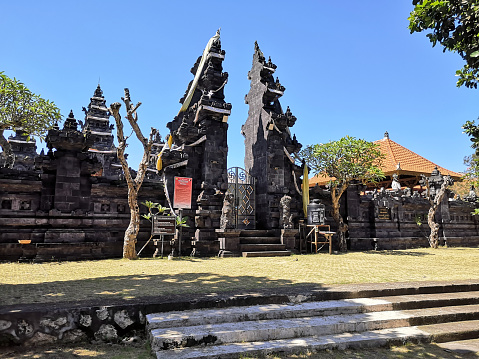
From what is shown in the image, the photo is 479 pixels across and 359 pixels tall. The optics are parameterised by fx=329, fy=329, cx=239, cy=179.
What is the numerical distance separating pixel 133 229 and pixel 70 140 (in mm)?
4128

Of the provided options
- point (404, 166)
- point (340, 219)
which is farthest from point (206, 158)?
point (404, 166)

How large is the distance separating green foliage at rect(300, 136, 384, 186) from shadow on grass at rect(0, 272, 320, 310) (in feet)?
32.9

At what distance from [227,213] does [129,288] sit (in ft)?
25.2

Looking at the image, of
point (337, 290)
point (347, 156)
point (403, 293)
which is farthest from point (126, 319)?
point (347, 156)

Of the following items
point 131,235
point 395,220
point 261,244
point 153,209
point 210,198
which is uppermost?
point 210,198

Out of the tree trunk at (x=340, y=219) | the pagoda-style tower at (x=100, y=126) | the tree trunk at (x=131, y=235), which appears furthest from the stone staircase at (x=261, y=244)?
the pagoda-style tower at (x=100, y=126)

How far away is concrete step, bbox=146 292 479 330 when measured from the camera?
194 inches

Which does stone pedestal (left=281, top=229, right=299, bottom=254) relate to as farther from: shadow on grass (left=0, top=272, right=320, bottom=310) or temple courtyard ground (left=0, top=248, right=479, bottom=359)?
shadow on grass (left=0, top=272, right=320, bottom=310)

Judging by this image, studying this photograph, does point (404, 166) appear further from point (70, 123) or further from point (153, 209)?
point (70, 123)

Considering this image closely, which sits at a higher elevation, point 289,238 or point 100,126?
point 100,126

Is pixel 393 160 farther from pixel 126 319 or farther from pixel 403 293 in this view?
pixel 126 319

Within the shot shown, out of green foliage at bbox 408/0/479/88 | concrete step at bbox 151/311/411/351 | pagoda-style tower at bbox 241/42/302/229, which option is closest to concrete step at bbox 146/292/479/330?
concrete step at bbox 151/311/411/351

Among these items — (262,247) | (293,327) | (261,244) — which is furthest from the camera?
(261,244)

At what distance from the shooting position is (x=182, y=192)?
14508 millimetres
